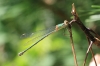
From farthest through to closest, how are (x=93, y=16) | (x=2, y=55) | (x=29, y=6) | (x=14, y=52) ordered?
(x=2, y=55), (x=14, y=52), (x=29, y=6), (x=93, y=16)

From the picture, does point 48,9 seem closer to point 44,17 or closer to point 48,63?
point 44,17

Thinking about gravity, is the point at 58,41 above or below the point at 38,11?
below

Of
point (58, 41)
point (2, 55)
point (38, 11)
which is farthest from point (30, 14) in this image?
point (2, 55)

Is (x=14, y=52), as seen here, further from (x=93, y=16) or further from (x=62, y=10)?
(x=93, y=16)

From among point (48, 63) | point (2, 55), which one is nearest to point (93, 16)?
point (48, 63)

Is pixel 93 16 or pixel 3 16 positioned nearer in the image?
pixel 93 16

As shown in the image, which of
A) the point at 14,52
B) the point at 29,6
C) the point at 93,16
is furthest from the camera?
the point at 14,52
